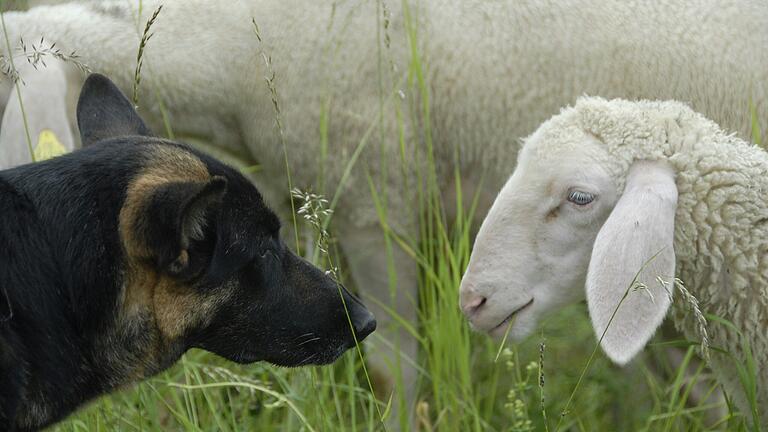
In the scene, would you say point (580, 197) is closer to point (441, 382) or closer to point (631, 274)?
point (631, 274)

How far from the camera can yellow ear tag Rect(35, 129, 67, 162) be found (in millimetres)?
3488

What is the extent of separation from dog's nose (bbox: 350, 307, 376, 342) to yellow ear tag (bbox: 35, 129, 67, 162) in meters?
1.28

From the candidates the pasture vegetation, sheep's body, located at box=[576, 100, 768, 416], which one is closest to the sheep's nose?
the pasture vegetation

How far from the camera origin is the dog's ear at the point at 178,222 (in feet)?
7.13

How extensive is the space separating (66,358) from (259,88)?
208cm

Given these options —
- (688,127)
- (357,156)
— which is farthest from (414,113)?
(688,127)

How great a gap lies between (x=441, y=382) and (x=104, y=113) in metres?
1.26

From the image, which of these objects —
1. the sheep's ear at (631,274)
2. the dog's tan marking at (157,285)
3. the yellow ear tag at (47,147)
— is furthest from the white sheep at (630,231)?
the yellow ear tag at (47,147)

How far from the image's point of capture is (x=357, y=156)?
13.4 feet

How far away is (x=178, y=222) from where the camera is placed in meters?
2.20

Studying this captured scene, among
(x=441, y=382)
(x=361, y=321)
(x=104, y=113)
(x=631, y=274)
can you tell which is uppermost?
(x=104, y=113)

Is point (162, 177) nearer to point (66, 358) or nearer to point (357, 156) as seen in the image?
point (66, 358)

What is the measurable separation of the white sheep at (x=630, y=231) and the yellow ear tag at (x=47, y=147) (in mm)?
1440

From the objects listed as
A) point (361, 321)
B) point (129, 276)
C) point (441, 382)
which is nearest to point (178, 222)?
point (129, 276)
